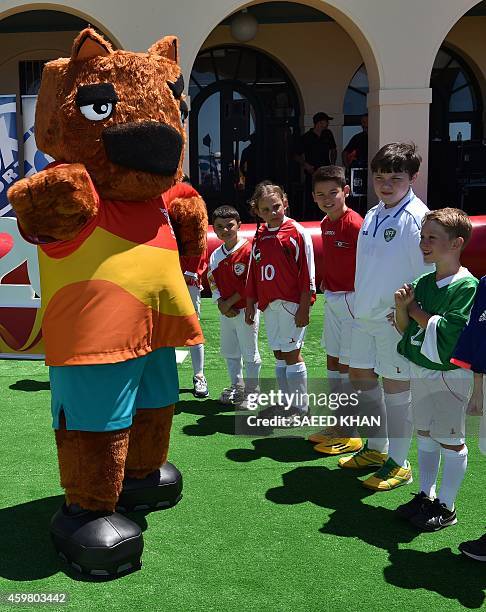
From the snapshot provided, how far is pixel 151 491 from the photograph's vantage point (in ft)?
12.1

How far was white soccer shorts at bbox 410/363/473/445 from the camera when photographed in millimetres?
3314

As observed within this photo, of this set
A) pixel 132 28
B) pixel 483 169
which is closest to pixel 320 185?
pixel 132 28

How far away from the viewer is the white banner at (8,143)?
8391 mm

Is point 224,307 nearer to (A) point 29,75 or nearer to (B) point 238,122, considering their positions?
(B) point 238,122

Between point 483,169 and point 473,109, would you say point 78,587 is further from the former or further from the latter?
→ point 473,109

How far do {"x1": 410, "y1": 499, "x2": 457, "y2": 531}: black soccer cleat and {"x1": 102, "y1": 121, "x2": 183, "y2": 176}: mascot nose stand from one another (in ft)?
6.42

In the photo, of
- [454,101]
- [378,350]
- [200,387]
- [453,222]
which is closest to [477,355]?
[453,222]

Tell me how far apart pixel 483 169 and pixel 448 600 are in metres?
11.0

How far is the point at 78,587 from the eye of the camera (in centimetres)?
300

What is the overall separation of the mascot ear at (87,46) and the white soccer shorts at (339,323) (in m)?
2.11

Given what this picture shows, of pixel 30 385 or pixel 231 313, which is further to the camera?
pixel 30 385

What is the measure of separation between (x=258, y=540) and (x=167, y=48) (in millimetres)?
2350

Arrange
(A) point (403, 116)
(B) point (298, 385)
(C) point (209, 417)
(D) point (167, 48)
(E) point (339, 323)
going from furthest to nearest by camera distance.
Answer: (A) point (403, 116), (C) point (209, 417), (B) point (298, 385), (E) point (339, 323), (D) point (167, 48)

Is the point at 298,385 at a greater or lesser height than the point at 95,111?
lesser
